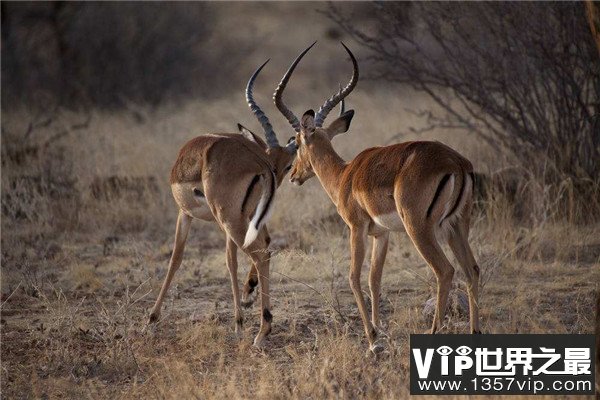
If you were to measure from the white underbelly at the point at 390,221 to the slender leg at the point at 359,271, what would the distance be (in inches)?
8.5

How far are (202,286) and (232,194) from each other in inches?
75.4

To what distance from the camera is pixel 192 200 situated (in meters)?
7.14

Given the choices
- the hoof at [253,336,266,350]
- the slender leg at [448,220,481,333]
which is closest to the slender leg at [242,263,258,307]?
the hoof at [253,336,266,350]

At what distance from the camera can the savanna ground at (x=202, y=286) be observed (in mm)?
5816

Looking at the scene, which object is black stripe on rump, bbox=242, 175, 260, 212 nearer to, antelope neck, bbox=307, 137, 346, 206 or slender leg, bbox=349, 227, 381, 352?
antelope neck, bbox=307, 137, 346, 206

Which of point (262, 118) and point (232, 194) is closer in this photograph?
point (232, 194)

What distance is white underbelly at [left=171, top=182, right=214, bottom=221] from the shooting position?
7068 mm

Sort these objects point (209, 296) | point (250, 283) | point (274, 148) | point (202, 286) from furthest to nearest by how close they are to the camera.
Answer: point (202, 286)
point (209, 296)
point (274, 148)
point (250, 283)

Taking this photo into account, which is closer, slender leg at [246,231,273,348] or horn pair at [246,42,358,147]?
slender leg at [246,231,273,348]

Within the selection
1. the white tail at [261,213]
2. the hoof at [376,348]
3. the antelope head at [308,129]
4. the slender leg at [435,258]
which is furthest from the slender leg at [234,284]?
the slender leg at [435,258]

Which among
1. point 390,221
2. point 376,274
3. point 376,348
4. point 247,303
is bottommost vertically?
point 376,348

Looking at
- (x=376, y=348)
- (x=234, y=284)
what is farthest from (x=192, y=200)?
(x=376, y=348)

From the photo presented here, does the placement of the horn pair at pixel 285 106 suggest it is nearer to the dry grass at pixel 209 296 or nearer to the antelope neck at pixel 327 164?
the antelope neck at pixel 327 164

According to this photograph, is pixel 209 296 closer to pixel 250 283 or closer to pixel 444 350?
pixel 250 283
